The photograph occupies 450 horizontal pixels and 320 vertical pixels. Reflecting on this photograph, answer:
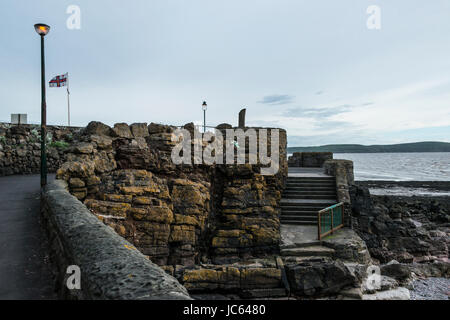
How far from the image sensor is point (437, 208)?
29.6 m

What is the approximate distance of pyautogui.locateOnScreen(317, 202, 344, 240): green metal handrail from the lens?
1259cm

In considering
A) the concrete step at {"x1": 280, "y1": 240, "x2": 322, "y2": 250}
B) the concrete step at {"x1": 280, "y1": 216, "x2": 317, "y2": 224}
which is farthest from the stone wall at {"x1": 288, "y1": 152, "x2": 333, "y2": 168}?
the concrete step at {"x1": 280, "y1": 240, "x2": 322, "y2": 250}

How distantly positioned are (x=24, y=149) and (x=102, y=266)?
16979 millimetres

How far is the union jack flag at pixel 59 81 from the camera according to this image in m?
17.2

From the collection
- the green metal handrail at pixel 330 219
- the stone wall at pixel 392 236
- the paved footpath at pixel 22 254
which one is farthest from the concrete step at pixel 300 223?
the paved footpath at pixel 22 254

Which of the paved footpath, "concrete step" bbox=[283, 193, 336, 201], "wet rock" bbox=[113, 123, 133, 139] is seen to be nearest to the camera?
the paved footpath

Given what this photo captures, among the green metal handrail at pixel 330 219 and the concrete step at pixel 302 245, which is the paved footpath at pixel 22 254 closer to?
the concrete step at pixel 302 245

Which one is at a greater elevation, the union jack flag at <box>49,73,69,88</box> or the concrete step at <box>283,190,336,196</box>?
the union jack flag at <box>49,73,69,88</box>

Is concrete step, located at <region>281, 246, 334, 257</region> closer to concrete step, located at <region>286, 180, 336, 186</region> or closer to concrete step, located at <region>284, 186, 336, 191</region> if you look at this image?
concrete step, located at <region>284, 186, 336, 191</region>

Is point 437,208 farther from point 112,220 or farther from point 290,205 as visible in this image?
point 112,220

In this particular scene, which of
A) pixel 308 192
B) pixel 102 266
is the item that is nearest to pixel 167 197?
pixel 308 192

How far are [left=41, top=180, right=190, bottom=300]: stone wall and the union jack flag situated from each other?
51.3 ft
